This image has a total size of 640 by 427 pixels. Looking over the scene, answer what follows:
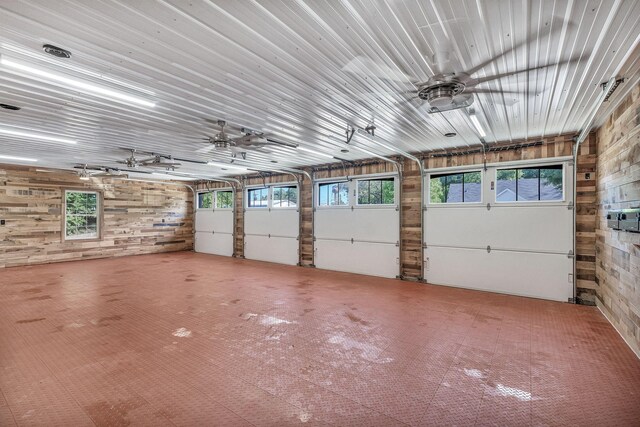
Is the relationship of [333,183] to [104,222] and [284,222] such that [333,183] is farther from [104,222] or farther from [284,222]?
[104,222]

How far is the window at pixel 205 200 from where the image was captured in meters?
10.7

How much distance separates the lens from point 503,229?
5.29 metres

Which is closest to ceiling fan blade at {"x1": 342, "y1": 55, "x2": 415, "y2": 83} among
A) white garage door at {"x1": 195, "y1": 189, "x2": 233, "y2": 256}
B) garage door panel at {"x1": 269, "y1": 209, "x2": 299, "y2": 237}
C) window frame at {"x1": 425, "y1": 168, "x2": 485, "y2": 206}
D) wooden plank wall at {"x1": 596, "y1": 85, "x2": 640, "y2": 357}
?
wooden plank wall at {"x1": 596, "y1": 85, "x2": 640, "y2": 357}

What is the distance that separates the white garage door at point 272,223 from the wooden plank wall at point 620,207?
6011 mm

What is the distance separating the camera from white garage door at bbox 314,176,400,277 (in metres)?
6.57

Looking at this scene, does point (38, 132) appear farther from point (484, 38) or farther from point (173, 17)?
point (484, 38)

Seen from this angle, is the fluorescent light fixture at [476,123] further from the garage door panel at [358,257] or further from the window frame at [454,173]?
the garage door panel at [358,257]

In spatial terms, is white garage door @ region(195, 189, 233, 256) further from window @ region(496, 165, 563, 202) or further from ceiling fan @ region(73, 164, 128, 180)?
window @ region(496, 165, 563, 202)

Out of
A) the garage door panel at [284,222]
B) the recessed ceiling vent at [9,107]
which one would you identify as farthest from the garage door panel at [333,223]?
the recessed ceiling vent at [9,107]

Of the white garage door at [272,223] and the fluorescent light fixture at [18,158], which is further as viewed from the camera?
the white garage door at [272,223]

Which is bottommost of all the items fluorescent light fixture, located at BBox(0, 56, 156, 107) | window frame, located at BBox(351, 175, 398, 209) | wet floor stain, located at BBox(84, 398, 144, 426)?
wet floor stain, located at BBox(84, 398, 144, 426)

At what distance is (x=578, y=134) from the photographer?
461 centimetres

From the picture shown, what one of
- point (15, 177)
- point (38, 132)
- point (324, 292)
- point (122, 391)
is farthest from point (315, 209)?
point (15, 177)

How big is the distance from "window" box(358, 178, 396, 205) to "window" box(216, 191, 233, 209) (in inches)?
193
